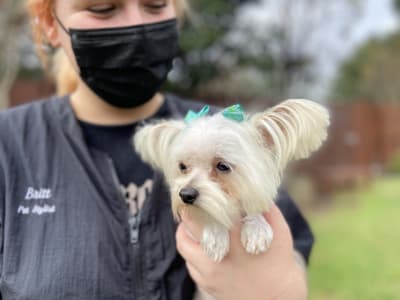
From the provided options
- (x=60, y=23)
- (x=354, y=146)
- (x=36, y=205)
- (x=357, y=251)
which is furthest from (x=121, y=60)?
(x=354, y=146)

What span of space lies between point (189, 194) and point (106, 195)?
0.40 m

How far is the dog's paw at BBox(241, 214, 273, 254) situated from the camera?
2.07m

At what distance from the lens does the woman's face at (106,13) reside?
238cm

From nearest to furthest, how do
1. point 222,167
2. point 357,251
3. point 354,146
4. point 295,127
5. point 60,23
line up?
point 295,127, point 222,167, point 60,23, point 357,251, point 354,146

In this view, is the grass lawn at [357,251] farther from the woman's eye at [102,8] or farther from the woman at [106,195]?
the woman's eye at [102,8]

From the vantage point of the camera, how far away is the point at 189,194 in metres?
1.98

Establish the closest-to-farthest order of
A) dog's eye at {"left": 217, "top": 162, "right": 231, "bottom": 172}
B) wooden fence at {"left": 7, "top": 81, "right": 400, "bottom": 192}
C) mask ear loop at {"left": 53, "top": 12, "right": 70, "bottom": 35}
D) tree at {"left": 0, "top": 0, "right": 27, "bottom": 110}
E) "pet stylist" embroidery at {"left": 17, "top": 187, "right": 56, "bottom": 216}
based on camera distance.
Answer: dog's eye at {"left": 217, "top": 162, "right": 231, "bottom": 172} < "pet stylist" embroidery at {"left": 17, "top": 187, "right": 56, "bottom": 216} < mask ear loop at {"left": 53, "top": 12, "right": 70, "bottom": 35} < tree at {"left": 0, "top": 0, "right": 27, "bottom": 110} < wooden fence at {"left": 7, "top": 81, "right": 400, "bottom": 192}

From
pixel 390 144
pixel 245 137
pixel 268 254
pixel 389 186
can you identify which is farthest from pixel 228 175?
pixel 390 144

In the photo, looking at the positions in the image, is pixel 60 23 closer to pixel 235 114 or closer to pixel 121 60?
pixel 121 60

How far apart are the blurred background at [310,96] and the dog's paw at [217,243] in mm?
5064

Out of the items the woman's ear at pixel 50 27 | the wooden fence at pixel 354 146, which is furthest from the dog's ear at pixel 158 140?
the wooden fence at pixel 354 146

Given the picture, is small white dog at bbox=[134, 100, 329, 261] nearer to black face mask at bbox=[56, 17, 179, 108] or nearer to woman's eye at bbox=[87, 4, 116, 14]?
black face mask at bbox=[56, 17, 179, 108]

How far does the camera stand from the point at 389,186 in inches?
592

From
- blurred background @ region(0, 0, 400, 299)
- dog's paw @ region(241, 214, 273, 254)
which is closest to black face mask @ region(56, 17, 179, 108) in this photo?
dog's paw @ region(241, 214, 273, 254)
